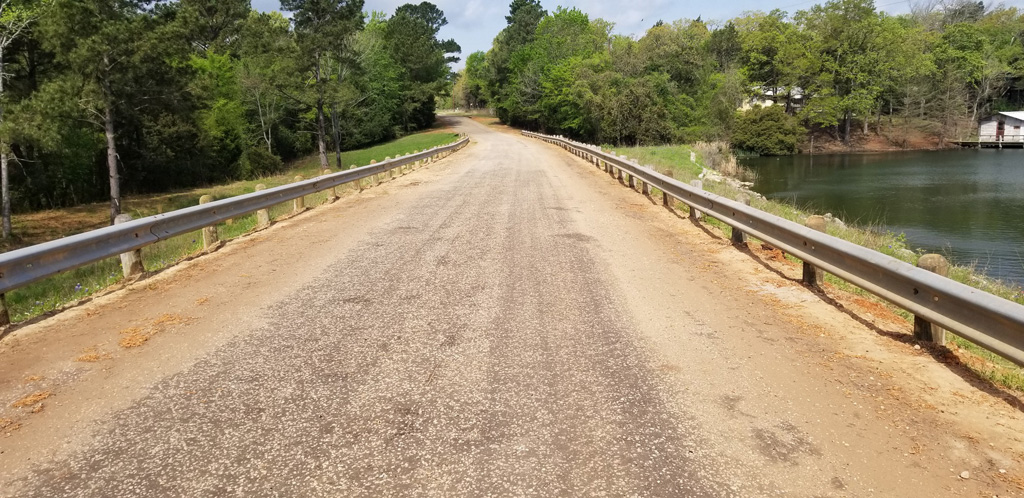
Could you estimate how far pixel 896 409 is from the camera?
351cm

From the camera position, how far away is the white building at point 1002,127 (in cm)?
6819

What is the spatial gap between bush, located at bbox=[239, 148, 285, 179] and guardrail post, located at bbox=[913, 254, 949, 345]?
48.6 meters

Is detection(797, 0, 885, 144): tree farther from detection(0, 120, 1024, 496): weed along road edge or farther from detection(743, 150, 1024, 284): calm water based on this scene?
detection(0, 120, 1024, 496): weed along road edge

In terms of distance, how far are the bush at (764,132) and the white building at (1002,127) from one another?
1025 inches

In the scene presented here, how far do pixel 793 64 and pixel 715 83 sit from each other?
1137 cm

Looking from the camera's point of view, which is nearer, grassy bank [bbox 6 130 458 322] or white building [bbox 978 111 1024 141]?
grassy bank [bbox 6 130 458 322]

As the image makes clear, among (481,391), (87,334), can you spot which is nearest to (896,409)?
(481,391)

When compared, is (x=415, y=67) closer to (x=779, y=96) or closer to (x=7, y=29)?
(x=779, y=96)

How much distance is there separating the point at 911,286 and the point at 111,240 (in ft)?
24.2

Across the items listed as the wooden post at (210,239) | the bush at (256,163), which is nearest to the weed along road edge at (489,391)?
the wooden post at (210,239)

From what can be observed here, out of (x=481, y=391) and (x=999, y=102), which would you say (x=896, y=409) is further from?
(x=999, y=102)

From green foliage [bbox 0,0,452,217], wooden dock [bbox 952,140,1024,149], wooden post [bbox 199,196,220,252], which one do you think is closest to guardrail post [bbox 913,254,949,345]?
wooden post [bbox 199,196,220,252]

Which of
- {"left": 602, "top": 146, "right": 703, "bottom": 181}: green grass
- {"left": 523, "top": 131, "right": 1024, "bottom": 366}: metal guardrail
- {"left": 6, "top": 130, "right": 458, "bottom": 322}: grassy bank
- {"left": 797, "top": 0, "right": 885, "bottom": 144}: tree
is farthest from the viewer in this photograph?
{"left": 797, "top": 0, "right": 885, "bottom": 144}: tree

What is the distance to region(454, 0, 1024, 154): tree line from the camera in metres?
61.6
